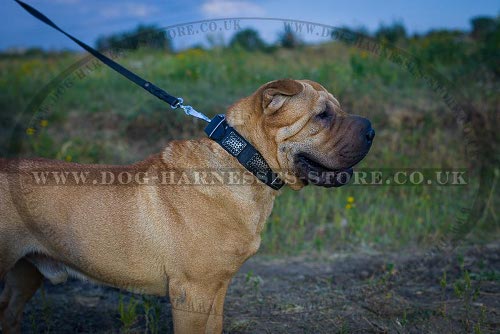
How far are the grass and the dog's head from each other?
9.63 ft

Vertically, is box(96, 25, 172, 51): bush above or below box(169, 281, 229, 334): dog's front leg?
above

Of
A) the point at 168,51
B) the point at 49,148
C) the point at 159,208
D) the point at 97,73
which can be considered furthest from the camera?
the point at 168,51

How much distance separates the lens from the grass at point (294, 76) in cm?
684

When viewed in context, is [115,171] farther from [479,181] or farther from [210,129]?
[479,181]

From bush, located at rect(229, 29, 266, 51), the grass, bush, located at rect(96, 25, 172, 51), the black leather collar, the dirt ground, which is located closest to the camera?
the black leather collar

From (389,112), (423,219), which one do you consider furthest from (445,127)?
(423,219)

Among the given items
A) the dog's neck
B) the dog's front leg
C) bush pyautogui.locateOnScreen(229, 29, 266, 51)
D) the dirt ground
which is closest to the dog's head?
the dog's neck

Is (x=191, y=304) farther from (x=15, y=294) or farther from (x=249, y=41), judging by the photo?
(x=249, y=41)

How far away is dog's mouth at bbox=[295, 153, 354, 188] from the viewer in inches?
141

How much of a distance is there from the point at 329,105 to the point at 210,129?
2.65ft

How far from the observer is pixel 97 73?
10.7m

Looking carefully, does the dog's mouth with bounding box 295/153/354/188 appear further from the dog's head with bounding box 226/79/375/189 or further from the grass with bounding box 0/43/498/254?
the grass with bounding box 0/43/498/254

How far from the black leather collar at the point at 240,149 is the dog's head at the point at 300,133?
0.19ft

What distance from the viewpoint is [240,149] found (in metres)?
3.51
